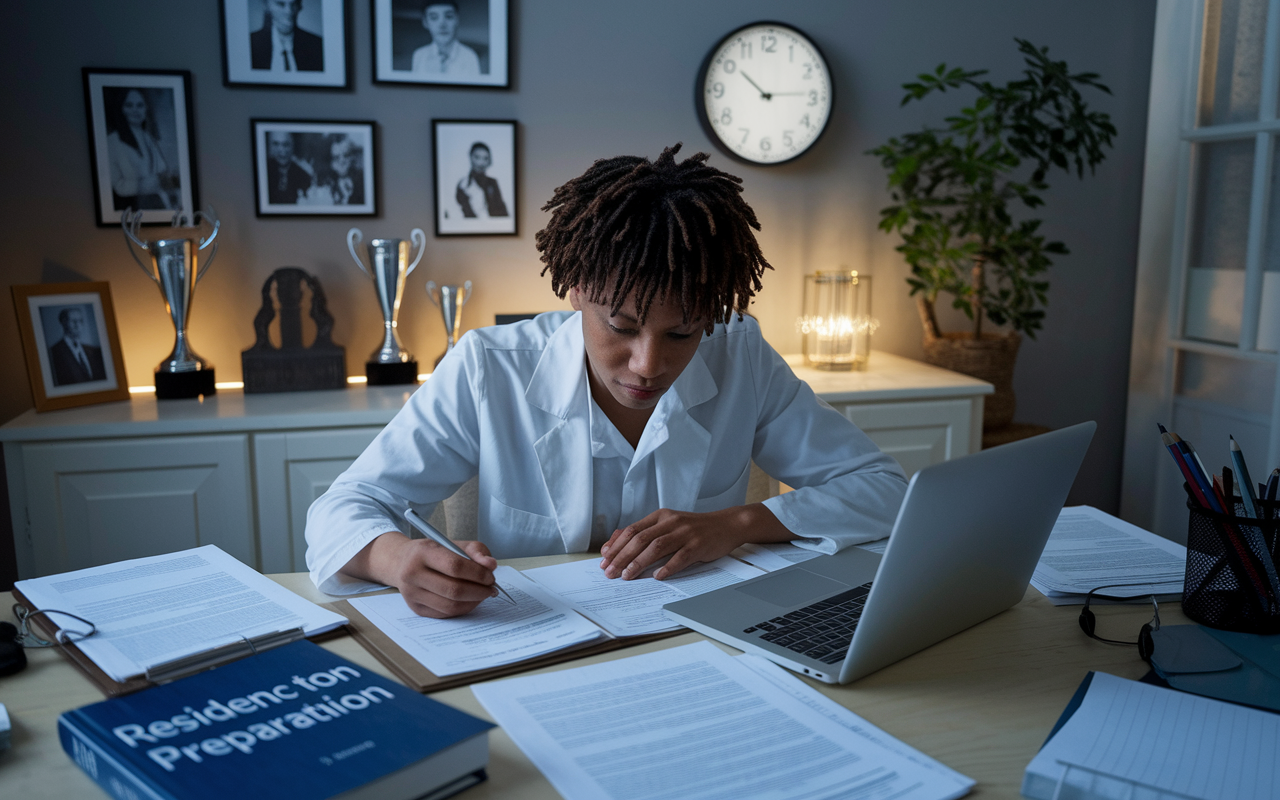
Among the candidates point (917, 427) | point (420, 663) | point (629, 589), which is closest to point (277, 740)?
point (420, 663)

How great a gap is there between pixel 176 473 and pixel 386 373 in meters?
0.60

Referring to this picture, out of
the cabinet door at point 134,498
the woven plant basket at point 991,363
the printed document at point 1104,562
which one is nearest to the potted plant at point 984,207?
the woven plant basket at point 991,363

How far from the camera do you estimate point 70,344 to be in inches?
87.7

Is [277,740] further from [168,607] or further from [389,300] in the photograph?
[389,300]

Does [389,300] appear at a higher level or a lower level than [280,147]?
lower

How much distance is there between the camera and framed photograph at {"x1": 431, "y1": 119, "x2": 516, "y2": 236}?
2600mm

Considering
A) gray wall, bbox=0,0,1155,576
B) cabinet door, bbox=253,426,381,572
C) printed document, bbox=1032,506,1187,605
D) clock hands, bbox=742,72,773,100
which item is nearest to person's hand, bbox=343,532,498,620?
printed document, bbox=1032,506,1187,605

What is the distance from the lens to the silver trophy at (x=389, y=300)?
2.44m

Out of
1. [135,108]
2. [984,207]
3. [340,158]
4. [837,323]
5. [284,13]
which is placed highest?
[284,13]

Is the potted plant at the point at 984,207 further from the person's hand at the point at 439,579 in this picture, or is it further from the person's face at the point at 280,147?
the person's hand at the point at 439,579

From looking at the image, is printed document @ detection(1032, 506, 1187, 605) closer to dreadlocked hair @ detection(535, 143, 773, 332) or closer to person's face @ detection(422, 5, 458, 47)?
dreadlocked hair @ detection(535, 143, 773, 332)

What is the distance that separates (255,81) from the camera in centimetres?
243

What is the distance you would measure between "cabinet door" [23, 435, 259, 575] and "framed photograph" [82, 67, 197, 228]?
2.42 feet

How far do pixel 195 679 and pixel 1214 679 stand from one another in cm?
88
